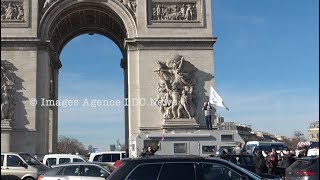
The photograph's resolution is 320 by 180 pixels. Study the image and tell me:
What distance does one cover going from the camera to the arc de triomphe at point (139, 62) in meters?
28.5

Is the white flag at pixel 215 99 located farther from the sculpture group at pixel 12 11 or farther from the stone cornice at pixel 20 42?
the sculpture group at pixel 12 11

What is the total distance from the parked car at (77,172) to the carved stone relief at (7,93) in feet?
46.9

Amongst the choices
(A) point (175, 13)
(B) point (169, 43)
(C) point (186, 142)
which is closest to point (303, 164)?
(C) point (186, 142)

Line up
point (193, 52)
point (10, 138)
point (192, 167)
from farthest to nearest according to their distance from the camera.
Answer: point (193, 52) → point (10, 138) → point (192, 167)

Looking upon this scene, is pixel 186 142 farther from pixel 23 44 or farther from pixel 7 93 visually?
pixel 23 44

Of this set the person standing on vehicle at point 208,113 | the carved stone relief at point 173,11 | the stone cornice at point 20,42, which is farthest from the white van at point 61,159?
the carved stone relief at point 173,11

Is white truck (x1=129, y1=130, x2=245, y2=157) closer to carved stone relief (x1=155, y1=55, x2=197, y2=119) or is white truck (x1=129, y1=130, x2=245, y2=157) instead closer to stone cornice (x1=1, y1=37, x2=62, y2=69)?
carved stone relief (x1=155, y1=55, x2=197, y2=119)

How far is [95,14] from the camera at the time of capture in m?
34.1

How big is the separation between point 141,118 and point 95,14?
9627 millimetres

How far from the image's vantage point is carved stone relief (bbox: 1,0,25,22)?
29594mm

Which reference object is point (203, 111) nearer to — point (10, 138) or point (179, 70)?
point (179, 70)

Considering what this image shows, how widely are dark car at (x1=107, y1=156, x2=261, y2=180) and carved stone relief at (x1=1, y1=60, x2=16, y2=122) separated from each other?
826 inches

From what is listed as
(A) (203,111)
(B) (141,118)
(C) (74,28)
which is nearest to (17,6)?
(C) (74,28)

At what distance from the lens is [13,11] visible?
2980 centimetres
